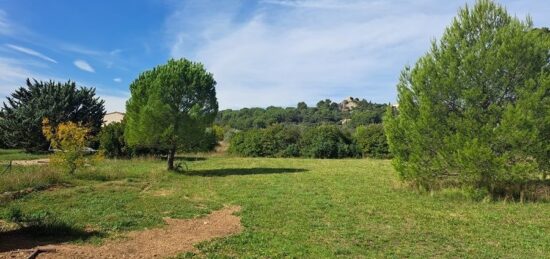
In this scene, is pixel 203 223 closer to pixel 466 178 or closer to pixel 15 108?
pixel 466 178

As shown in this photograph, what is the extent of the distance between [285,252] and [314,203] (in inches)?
203

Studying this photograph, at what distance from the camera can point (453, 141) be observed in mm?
13062

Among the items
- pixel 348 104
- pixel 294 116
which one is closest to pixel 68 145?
pixel 294 116

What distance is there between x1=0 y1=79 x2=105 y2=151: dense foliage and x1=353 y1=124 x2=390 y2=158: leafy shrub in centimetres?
2311

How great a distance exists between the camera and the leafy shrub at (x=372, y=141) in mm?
36594

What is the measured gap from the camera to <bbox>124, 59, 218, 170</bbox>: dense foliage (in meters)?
19.6

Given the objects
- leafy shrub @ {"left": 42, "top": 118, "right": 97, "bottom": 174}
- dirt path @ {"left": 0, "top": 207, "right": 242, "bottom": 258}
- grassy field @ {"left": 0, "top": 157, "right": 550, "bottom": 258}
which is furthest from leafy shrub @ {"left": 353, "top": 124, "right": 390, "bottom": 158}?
dirt path @ {"left": 0, "top": 207, "right": 242, "bottom": 258}

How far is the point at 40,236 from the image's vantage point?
7.62 m

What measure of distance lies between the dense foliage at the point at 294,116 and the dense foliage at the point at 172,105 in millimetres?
51323

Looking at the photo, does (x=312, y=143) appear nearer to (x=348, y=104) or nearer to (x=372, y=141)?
(x=372, y=141)

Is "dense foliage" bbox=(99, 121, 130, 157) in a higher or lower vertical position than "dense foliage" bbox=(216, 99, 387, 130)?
lower

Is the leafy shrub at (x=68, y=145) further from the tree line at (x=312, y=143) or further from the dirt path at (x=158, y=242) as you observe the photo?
the tree line at (x=312, y=143)

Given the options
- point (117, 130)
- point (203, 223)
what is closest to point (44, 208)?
point (203, 223)

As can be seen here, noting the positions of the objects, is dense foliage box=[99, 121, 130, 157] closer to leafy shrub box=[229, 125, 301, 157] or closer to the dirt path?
leafy shrub box=[229, 125, 301, 157]
